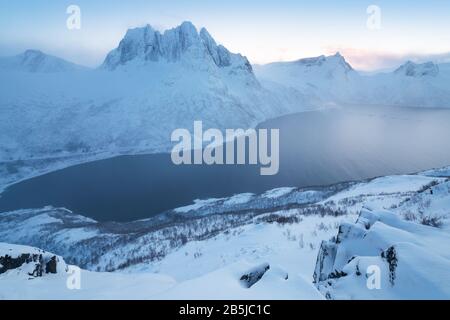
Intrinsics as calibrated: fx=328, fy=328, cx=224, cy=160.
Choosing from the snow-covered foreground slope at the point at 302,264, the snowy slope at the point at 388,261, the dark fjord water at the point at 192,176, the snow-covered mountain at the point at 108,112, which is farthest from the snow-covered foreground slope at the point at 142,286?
the snow-covered mountain at the point at 108,112

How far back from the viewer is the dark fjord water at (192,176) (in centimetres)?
7356

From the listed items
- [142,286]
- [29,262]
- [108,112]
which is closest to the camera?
[142,286]

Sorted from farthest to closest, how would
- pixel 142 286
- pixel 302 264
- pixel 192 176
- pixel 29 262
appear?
pixel 192 176, pixel 302 264, pixel 29 262, pixel 142 286

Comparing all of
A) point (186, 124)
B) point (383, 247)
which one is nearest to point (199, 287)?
point (383, 247)

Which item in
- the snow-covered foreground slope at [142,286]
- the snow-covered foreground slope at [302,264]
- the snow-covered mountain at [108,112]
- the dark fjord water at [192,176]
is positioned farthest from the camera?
the snow-covered mountain at [108,112]

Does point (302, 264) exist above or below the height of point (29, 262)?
below

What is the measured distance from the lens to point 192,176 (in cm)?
8938

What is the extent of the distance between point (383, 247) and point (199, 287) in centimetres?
486

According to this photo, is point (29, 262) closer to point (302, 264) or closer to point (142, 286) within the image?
point (142, 286)

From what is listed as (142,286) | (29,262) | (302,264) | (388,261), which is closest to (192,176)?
(302,264)

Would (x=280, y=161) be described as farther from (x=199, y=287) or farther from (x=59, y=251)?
(x=199, y=287)

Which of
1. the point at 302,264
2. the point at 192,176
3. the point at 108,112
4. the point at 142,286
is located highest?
the point at 108,112

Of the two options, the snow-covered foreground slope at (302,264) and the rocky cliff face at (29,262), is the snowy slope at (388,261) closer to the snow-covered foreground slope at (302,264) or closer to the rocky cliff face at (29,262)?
the snow-covered foreground slope at (302,264)
